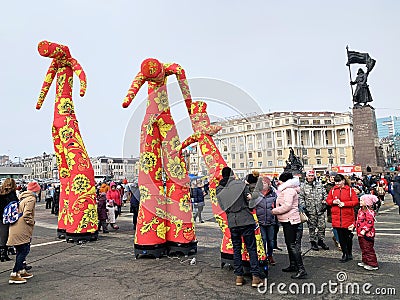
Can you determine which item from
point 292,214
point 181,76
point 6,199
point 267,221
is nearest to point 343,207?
point 267,221

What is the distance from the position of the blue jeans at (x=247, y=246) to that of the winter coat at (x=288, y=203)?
683 millimetres

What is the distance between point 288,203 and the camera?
5.88 metres

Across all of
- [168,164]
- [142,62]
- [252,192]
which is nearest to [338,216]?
[252,192]

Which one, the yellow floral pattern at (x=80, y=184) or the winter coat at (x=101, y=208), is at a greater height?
the yellow floral pattern at (x=80, y=184)

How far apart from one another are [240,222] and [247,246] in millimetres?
405

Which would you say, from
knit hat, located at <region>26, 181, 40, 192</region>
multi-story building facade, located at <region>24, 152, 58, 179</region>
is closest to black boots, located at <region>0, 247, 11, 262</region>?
knit hat, located at <region>26, 181, 40, 192</region>

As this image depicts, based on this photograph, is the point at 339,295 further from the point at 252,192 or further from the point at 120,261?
the point at 120,261

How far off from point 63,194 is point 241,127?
6464mm

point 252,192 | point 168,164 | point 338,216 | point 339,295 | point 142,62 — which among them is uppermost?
point 142,62

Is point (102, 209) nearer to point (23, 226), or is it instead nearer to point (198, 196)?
point (198, 196)

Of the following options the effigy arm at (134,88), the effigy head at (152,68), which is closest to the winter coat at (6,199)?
the effigy arm at (134,88)

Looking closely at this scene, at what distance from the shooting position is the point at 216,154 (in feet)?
21.8

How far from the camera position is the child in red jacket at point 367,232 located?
20.2 feet

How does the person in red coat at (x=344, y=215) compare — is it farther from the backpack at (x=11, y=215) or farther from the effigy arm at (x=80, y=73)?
the effigy arm at (x=80, y=73)
